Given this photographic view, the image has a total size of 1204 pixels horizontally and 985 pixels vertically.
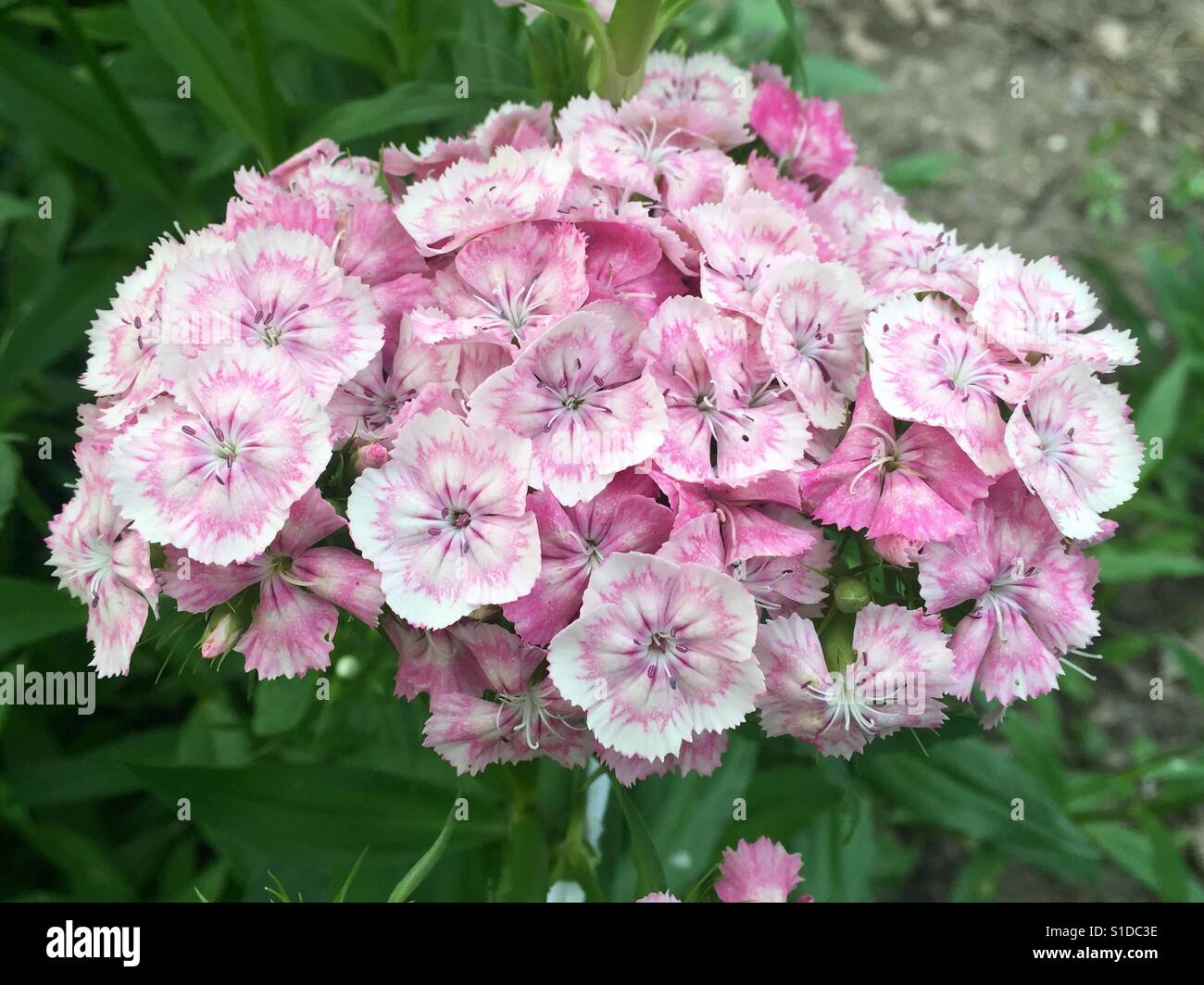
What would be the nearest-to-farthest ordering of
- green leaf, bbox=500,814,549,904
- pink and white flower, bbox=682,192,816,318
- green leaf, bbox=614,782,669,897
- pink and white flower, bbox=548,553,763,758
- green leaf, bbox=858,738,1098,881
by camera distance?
1. pink and white flower, bbox=548,553,763,758
2. pink and white flower, bbox=682,192,816,318
3. green leaf, bbox=614,782,669,897
4. green leaf, bbox=500,814,549,904
5. green leaf, bbox=858,738,1098,881

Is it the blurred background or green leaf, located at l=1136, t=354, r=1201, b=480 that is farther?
green leaf, located at l=1136, t=354, r=1201, b=480

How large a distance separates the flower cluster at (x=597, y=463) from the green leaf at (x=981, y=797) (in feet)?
2.44

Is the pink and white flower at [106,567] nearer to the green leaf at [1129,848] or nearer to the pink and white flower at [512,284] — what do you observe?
the pink and white flower at [512,284]

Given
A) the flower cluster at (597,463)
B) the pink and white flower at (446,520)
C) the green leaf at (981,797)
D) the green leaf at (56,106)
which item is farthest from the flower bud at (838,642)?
the green leaf at (56,106)

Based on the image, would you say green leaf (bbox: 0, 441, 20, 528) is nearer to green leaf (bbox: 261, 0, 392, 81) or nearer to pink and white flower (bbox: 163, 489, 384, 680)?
pink and white flower (bbox: 163, 489, 384, 680)

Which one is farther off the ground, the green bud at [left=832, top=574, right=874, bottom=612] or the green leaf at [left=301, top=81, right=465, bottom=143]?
the green leaf at [left=301, top=81, right=465, bottom=143]

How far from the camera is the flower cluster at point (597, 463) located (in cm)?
77

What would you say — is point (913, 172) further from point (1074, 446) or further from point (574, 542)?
point (574, 542)

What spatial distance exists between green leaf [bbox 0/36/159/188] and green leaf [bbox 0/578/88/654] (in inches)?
24.0

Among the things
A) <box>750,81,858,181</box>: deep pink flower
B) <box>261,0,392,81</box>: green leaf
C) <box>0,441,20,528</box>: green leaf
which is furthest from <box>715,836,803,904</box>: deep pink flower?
<box>261,0,392,81</box>: green leaf

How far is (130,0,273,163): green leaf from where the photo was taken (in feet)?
4.28

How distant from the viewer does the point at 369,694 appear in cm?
150

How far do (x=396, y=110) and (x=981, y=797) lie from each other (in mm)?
1277
